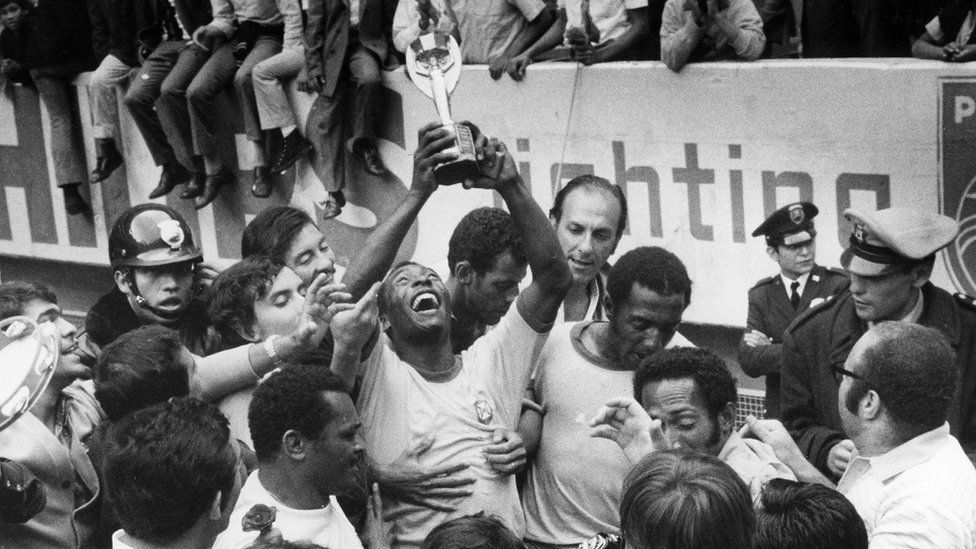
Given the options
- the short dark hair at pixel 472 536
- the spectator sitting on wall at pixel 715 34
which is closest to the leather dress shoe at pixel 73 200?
the spectator sitting on wall at pixel 715 34

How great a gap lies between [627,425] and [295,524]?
95 centimetres

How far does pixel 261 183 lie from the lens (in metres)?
9.33

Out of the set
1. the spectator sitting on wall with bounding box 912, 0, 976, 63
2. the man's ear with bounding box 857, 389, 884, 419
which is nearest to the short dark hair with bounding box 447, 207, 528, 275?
the man's ear with bounding box 857, 389, 884, 419

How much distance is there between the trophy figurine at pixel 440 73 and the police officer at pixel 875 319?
146cm

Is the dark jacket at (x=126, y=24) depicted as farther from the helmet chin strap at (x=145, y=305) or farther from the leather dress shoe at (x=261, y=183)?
the helmet chin strap at (x=145, y=305)

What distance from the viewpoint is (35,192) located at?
11.0 m

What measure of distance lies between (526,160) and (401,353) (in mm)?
3850

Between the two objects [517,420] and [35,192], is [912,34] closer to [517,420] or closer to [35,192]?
[517,420]

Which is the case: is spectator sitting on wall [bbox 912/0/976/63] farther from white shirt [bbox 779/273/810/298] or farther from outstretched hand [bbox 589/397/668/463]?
outstretched hand [bbox 589/397/668/463]

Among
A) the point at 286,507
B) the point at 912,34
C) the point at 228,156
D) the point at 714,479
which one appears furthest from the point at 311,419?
the point at 228,156

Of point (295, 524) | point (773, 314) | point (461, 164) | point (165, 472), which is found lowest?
point (773, 314)

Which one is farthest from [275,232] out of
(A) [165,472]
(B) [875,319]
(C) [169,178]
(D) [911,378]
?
(C) [169,178]

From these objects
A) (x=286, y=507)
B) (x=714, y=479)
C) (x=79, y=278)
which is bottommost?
(x=79, y=278)

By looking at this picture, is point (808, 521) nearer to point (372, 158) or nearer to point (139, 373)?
point (139, 373)
